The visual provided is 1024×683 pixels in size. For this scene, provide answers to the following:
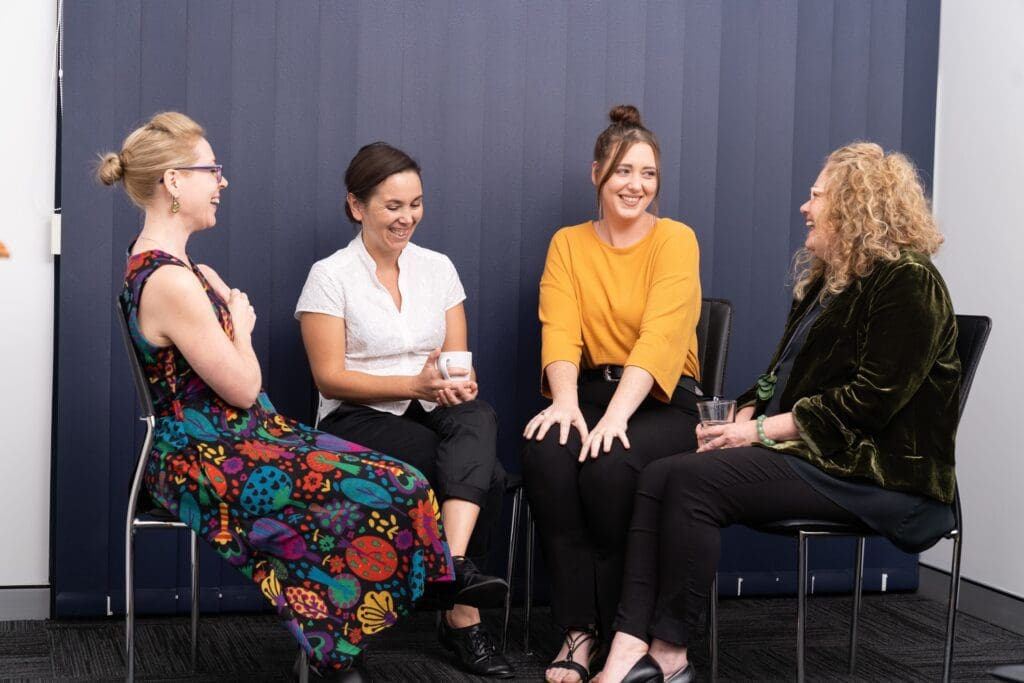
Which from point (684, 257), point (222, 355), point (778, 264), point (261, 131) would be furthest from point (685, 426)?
point (261, 131)

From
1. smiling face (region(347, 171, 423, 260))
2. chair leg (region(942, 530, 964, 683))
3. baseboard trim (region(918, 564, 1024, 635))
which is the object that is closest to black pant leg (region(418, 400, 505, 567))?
smiling face (region(347, 171, 423, 260))

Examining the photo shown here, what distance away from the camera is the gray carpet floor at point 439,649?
2764mm

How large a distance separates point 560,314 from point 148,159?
1.14 m

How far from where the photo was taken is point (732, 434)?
102 inches

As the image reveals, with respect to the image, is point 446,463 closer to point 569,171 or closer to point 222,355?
point 222,355

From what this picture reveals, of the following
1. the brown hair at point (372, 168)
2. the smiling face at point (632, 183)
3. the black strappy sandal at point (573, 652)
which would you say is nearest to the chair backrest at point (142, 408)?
the brown hair at point (372, 168)

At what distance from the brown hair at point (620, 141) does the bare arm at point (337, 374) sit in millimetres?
699

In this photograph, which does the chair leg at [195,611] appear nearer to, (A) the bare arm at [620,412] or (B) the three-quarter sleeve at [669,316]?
(A) the bare arm at [620,412]

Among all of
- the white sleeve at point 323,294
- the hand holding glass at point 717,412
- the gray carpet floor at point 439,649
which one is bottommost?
the gray carpet floor at point 439,649

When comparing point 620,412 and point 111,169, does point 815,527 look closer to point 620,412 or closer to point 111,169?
point 620,412

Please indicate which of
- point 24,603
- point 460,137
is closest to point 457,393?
point 460,137

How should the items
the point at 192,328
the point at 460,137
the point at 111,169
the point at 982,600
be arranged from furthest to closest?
the point at 982,600
the point at 460,137
the point at 111,169
the point at 192,328

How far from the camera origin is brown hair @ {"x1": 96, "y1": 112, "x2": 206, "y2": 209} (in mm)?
2404

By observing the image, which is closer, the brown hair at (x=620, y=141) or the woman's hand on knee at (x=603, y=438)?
the woman's hand on knee at (x=603, y=438)
